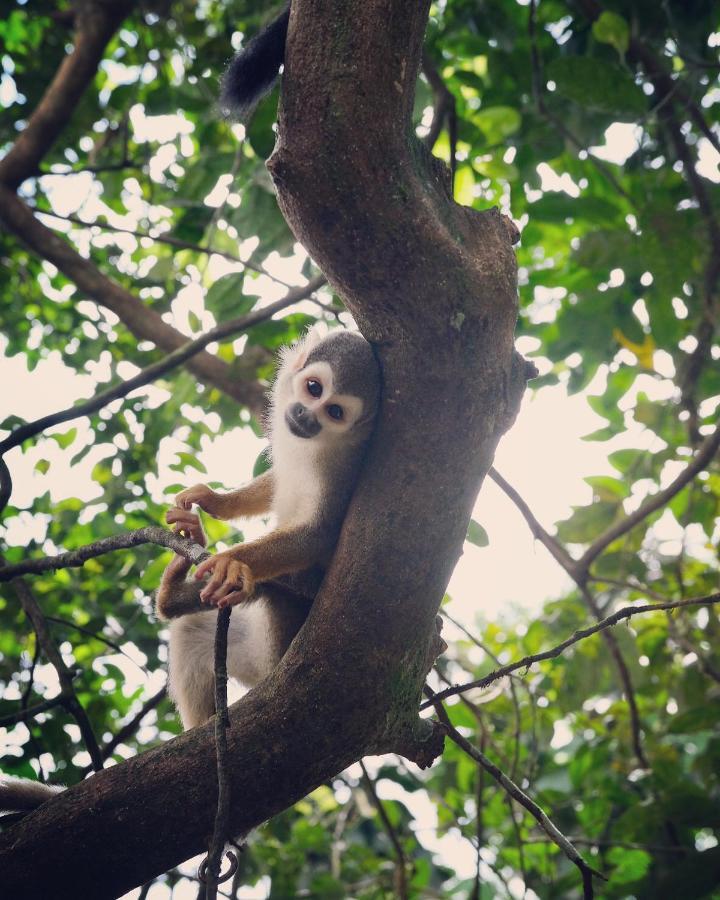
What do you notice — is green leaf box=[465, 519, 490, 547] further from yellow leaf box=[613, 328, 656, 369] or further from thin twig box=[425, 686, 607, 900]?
yellow leaf box=[613, 328, 656, 369]

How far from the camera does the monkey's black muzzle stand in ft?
8.98

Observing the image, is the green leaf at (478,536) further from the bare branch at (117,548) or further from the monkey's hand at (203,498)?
the bare branch at (117,548)

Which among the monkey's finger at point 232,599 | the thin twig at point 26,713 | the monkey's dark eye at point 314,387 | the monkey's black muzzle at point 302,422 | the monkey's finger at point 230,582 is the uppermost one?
the monkey's dark eye at point 314,387

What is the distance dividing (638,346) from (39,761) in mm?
3198

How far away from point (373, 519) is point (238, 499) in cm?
131

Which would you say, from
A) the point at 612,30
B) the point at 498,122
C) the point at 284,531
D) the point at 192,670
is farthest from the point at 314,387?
the point at 612,30

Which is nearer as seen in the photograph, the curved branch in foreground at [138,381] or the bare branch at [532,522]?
the curved branch in foreground at [138,381]

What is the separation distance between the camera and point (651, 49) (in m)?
4.05

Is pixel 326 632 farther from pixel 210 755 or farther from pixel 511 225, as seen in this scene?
pixel 511 225

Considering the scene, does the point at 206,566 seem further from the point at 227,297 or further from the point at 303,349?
the point at 227,297

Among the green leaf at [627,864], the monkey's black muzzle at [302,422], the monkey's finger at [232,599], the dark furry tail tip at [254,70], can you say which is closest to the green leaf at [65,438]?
the monkey's black muzzle at [302,422]

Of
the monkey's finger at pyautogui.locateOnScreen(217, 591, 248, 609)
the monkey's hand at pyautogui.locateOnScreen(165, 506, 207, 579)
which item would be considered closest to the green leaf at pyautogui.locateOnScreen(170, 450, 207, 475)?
the monkey's hand at pyautogui.locateOnScreen(165, 506, 207, 579)

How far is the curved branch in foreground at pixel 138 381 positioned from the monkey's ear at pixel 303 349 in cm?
16

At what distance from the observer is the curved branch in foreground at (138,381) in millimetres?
2783
